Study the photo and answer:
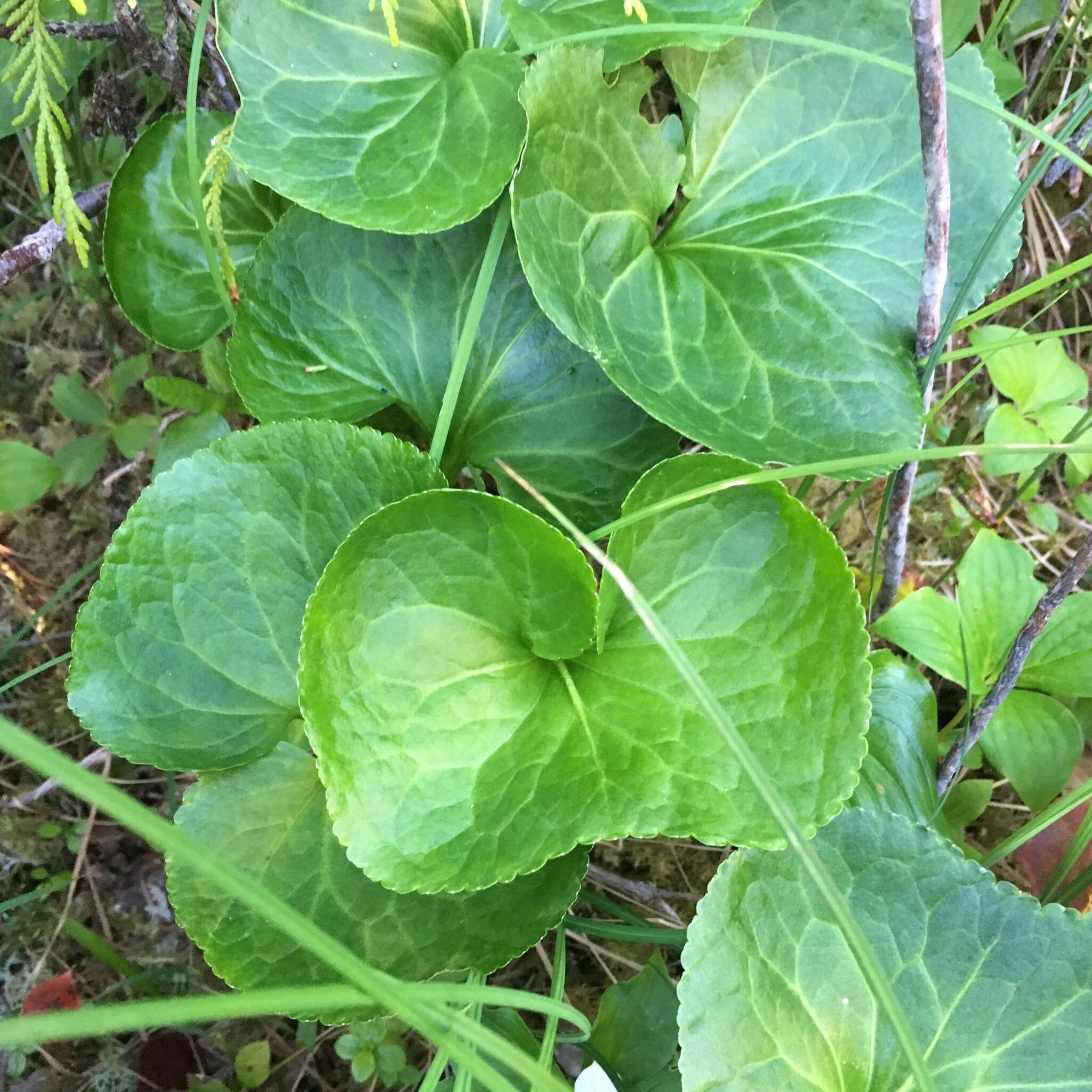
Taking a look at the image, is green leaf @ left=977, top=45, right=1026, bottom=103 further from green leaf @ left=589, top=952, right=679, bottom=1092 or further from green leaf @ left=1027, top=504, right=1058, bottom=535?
green leaf @ left=589, top=952, right=679, bottom=1092

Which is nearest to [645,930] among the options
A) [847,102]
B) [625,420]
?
[625,420]

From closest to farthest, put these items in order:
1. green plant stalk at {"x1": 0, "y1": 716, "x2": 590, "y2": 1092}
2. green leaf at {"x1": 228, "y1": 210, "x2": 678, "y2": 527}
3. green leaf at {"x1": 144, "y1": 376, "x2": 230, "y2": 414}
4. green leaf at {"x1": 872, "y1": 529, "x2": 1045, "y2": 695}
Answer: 1. green plant stalk at {"x1": 0, "y1": 716, "x2": 590, "y2": 1092}
2. green leaf at {"x1": 228, "y1": 210, "x2": 678, "y2": 527}
3. green leaf at {"x1": 872, "y1": 529, "x2": 1045, "y2": 695}
4. green leaf at {"x1": 144, "y1": 376, "x2": 230, "y2": 414}

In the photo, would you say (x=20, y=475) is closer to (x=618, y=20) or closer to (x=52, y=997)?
(x=52, y=997)

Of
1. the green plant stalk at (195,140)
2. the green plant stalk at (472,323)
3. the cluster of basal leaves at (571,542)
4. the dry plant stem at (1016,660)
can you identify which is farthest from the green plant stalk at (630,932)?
the green plant stalk at (195,140)

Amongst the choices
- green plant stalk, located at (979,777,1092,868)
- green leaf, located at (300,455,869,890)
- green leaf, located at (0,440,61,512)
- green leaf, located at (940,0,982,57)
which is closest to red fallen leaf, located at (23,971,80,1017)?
green leaf, located at (0,440,61,512)

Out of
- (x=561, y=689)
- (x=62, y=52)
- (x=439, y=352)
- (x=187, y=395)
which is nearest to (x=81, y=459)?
(x=187, y=395)

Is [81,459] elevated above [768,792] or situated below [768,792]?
below

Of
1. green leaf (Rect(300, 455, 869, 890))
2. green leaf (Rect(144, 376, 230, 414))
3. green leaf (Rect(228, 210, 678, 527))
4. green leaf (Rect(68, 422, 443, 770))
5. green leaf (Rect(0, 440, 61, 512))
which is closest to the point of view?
green leaf (Rect(300, 455, 869, 890))

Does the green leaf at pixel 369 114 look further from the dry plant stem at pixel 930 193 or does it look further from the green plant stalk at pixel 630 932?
the green plant stalk at pixel 630 932
